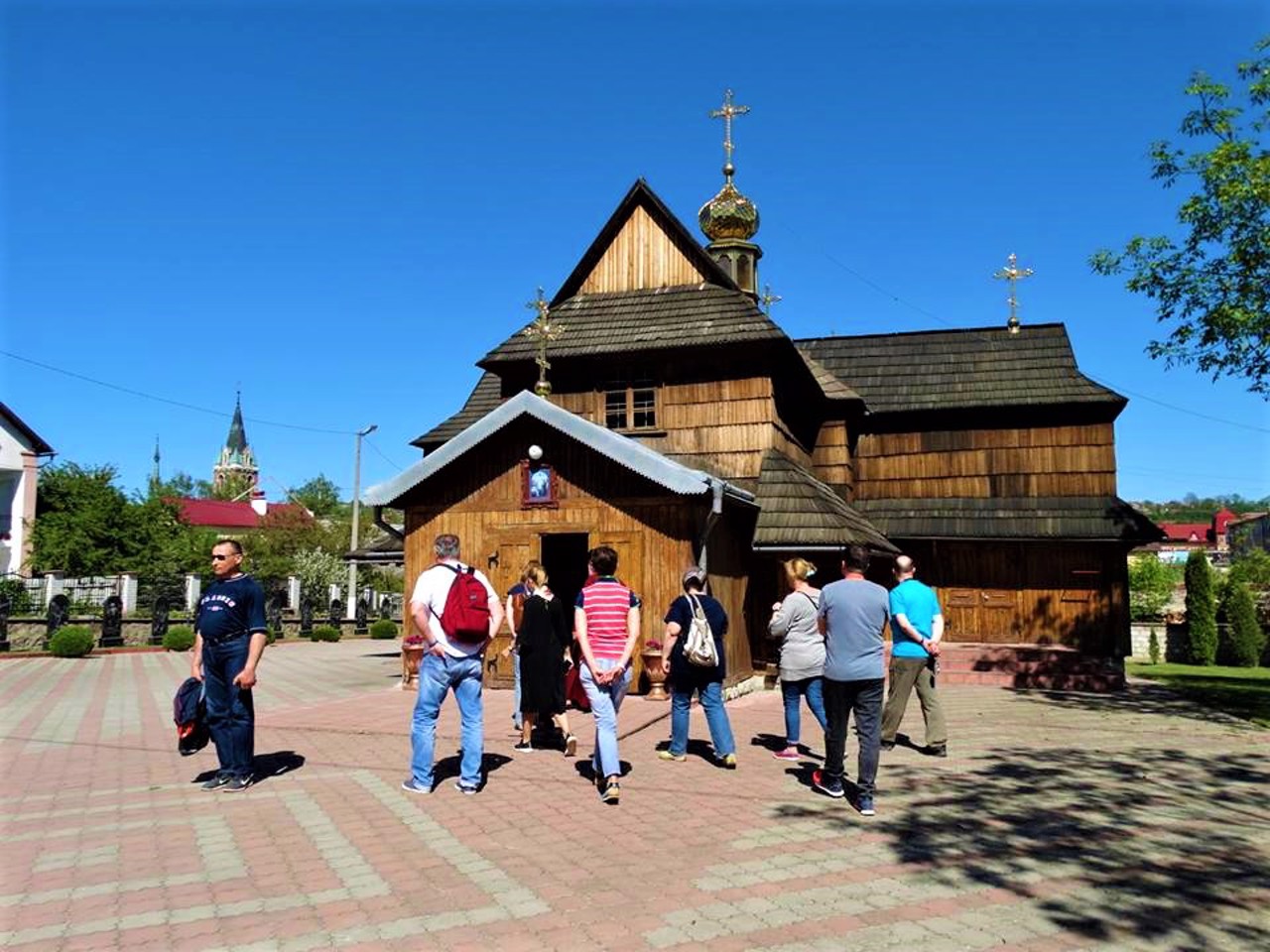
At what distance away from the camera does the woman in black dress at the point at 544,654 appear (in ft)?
27.7

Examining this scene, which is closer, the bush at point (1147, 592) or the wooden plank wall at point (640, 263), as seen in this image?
the wooden plank wall at point (640, 263)

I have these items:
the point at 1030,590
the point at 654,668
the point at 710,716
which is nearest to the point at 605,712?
the point at 710,716

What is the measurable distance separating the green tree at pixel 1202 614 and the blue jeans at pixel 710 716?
27.3 m

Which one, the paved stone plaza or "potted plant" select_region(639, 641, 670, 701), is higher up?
"potted plant" select_region(639, 641, 670, 701)

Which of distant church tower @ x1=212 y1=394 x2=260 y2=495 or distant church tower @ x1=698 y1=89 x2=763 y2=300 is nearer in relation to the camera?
distant church tower @ x1=698 y1=89 x2=763 y2=300

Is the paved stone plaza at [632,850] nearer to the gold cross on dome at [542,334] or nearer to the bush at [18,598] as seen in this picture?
the gold cross on dome at [542,334]

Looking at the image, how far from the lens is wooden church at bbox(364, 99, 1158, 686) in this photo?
13414 mm

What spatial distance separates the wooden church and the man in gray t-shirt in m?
5.44

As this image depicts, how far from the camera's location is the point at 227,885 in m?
5.06

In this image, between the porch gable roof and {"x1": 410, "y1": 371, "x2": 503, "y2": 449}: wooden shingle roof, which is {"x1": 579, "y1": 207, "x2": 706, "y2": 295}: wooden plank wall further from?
the porch gable roof

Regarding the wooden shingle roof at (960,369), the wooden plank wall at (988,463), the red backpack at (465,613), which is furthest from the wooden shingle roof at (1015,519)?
the red backpack at (465,613)

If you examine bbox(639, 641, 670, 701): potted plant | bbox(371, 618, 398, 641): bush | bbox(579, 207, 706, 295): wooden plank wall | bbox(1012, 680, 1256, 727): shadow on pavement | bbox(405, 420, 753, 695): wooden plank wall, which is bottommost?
bbox(371, 618, 398, 641): bush

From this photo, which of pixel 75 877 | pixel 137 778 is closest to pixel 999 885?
pixel 75 877

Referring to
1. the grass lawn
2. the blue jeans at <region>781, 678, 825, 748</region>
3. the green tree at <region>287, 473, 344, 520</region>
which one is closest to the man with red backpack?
the blue jeans at <region>781, 678, 825, 748</region>
